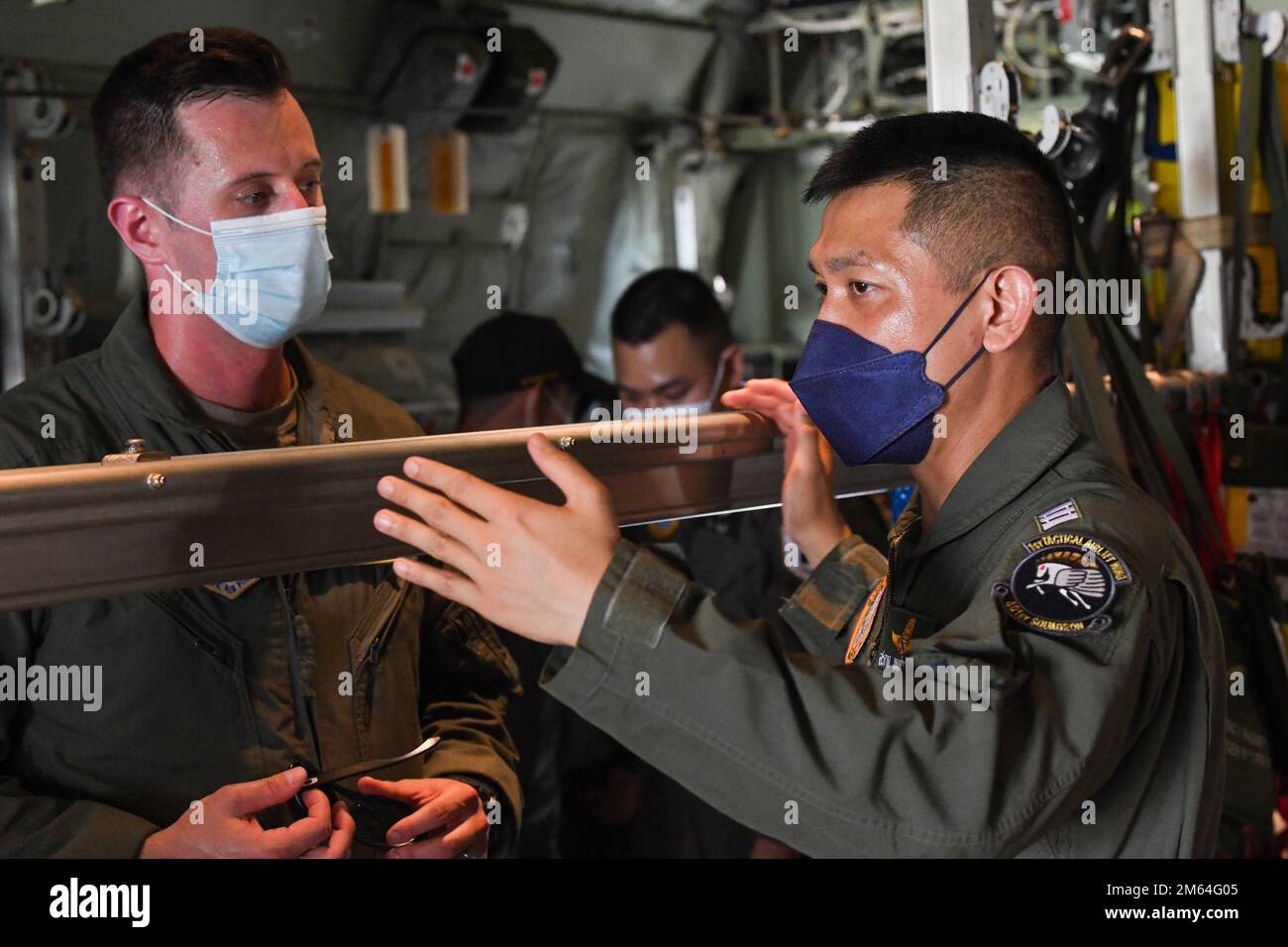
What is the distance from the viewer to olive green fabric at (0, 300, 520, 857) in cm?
146

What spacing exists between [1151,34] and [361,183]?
2.83 meters

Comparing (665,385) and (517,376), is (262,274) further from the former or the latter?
(665,385)

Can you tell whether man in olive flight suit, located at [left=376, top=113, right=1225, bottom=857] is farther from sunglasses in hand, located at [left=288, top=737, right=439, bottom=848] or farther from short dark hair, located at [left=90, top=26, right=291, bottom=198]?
short dark hair, located at [left=90, top=26, right=291, bottom=198]

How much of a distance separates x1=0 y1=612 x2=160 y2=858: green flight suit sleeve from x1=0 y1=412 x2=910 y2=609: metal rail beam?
1.07 feet

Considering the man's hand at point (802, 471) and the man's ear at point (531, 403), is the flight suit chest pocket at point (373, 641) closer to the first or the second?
the man's hand at point (802, 471)

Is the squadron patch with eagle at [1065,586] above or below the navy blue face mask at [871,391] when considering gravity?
below

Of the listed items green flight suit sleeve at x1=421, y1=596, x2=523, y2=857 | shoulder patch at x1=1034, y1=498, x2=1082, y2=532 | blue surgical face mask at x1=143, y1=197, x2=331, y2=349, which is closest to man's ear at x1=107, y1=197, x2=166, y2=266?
blue surgical face mask at x1=143, y1=197, x2=331, y2=349

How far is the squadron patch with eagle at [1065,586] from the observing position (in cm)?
121

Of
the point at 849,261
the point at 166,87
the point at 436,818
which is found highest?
the point at 166,87

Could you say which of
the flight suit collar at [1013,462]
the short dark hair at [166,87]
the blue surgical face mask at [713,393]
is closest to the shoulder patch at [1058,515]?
the flight suit collar at [1013,462]

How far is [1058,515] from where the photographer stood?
133cm

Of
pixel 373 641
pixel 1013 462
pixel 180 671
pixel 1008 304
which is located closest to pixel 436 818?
pixel 373 641

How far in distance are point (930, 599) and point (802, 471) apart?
353 mm
